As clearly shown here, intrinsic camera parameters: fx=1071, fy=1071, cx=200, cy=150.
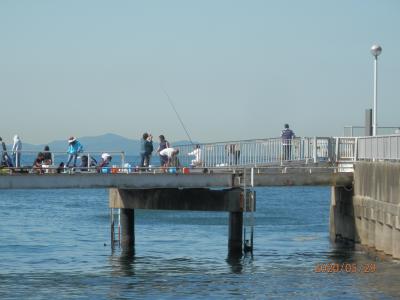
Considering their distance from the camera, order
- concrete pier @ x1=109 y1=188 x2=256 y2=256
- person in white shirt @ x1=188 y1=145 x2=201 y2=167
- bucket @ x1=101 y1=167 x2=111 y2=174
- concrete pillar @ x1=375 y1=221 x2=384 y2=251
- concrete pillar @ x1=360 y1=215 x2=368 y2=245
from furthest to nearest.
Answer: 1. person in white shirt @ x1=188 y1=145 x2=201 y2=167
2. concrete pillar @ x1=360 y1=215 x2=368 y2=245
3. concrete pier @ x1=109 y1=188 x2=256 y2=256
4. concrete pillar @ x1=375 y1=221 x2=384 y2=251
5. bucket @ x1=101 y1=167 x2=111 y2=174

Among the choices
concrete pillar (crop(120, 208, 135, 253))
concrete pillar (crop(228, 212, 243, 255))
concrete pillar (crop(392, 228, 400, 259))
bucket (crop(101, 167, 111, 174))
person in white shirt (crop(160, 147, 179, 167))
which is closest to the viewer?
concrete pillar (crop(392, 228, 400, 259))

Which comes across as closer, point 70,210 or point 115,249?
point 115,249

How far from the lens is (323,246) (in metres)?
46.8

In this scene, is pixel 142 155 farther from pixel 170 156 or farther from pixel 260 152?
pixel 260 152

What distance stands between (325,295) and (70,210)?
52642 mm

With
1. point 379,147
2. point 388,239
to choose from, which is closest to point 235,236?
point 388,239

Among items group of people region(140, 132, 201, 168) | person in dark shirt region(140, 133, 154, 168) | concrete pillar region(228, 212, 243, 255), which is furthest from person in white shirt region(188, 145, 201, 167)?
concrete pillar region(228, 212, 243, 255)

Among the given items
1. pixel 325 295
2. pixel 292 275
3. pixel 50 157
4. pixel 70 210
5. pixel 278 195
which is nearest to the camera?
pixel 325 295

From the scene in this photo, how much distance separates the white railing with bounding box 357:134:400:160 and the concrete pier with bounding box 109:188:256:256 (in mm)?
5322

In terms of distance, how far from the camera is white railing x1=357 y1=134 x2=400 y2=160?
1554 inches

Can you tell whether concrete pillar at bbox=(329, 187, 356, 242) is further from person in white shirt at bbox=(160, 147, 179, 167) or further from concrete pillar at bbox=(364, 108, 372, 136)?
person in white shirt at bbox=(160, 147, 179, 167)

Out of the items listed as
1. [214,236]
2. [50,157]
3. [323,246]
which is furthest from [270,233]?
[50,157]

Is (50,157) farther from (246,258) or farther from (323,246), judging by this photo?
(323,246)
